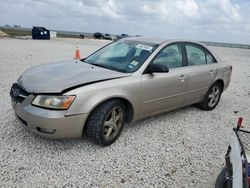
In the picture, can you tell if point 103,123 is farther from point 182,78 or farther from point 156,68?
point 182,78

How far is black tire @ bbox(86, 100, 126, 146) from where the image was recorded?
10.4ft

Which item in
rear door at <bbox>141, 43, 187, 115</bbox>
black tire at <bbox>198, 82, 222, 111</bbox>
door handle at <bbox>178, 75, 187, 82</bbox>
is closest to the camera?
rear door at <bbox>141, 43, 187, 115</bbox>

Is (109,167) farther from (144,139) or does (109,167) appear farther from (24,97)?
(24,97)

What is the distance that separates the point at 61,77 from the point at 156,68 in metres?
1.42

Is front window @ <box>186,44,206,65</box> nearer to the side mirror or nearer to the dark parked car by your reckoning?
the side mirror

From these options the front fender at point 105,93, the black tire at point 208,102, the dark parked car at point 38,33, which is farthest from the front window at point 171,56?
the dark parked car at point 38,33

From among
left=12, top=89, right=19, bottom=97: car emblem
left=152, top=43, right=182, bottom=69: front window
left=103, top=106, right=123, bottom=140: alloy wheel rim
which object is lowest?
left=103, top=106, right=123, bottom=140: alloy wheel rim

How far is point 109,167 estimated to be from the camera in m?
2.96

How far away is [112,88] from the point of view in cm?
325

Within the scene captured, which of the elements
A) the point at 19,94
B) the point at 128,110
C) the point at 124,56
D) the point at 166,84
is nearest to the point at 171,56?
the point at 166,84

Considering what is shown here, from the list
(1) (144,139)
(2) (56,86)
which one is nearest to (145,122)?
(1) (144,139)

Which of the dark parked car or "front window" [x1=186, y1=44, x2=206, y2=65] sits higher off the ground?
the dark parked car

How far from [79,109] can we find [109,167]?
32.1 inches

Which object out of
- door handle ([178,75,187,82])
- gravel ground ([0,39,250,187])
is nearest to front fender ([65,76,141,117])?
gravel ground ([0,39,250,187])
